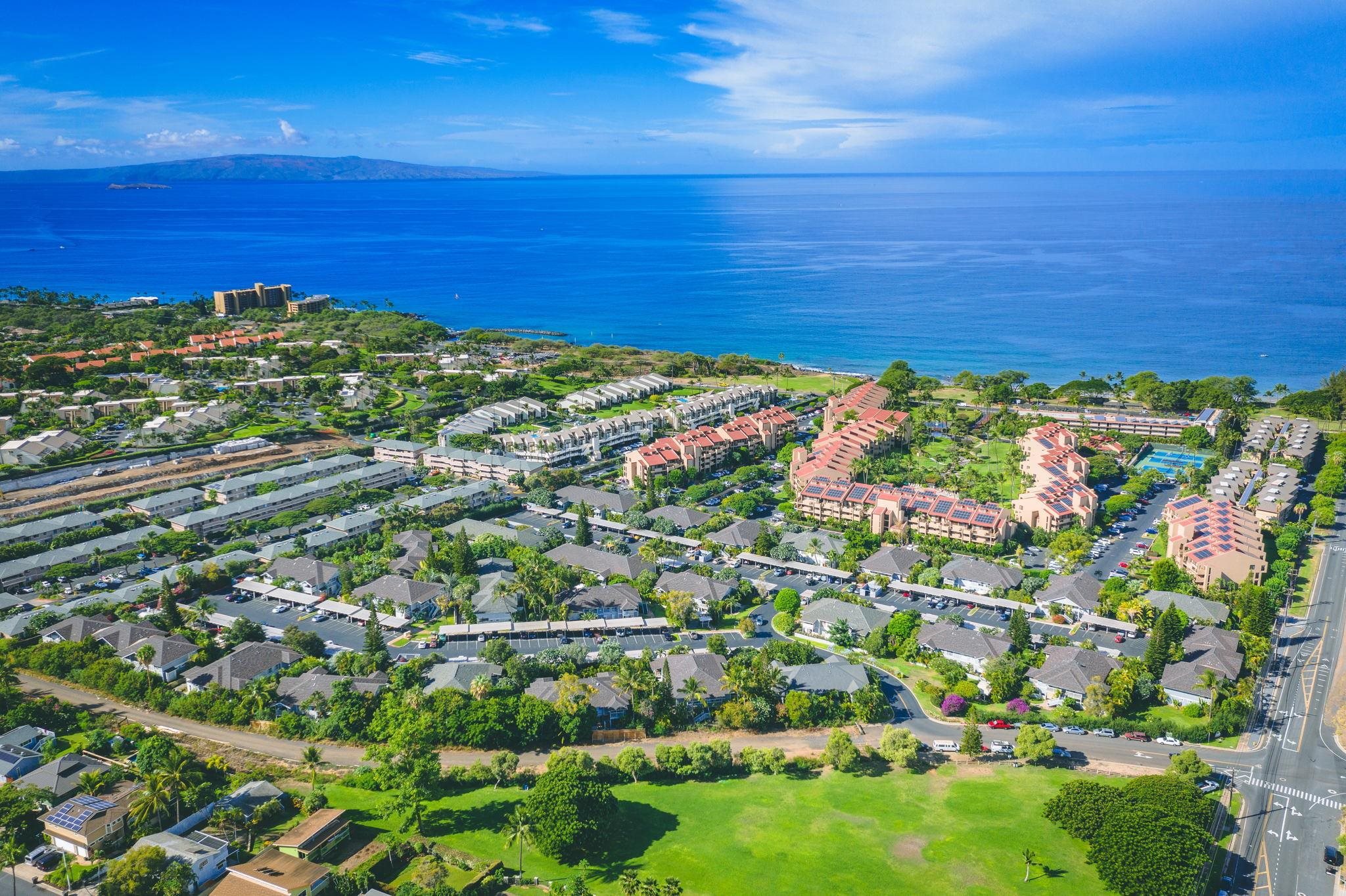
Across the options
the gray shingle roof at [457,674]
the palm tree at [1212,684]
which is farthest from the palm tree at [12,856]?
the palm tree at [1212,684]

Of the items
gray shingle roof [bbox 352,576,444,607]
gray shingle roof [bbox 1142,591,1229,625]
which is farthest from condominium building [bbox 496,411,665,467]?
gray shingle roof [bbox 1142,591,1229,625]

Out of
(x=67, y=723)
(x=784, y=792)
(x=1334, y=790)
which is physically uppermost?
(x=1334, y=790)

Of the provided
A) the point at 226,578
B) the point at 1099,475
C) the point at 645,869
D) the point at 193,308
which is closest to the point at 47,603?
the point at 226,578

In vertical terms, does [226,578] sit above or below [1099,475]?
below

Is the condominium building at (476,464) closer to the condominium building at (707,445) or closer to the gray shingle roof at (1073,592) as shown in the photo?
the condominium building at (707,445)

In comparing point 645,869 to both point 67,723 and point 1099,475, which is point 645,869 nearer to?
point 67,723

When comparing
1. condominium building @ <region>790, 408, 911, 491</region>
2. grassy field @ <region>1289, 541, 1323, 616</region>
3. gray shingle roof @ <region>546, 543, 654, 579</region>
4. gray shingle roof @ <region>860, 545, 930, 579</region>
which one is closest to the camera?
grassy field @ <region>1289, 541, 1323, 616</region>

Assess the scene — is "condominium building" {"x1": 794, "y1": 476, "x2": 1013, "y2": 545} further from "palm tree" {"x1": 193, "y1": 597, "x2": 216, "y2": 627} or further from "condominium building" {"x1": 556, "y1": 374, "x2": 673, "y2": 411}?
"palm tree" {"x1": 193, "y1": 597, "x2": 216, "y2": 627}
